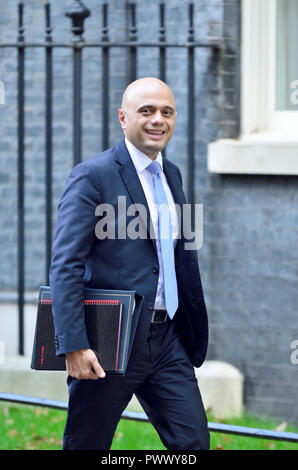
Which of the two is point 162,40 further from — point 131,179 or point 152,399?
point 152,399

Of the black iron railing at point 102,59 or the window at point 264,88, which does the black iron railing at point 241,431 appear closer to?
the black iron railing at point 102,59

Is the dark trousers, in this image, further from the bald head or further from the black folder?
the bald head

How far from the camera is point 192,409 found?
178 inches

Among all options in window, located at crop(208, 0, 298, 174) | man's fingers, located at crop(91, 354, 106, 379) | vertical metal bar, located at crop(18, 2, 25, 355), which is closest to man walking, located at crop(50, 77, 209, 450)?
man's fingers, located at crop(91, 354, 106, 379)

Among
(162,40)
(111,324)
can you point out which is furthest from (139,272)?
(162,40)

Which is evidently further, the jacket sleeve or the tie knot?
the tie knot

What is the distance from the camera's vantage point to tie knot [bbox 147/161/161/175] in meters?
4.56

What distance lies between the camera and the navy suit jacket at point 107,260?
423 centimetres

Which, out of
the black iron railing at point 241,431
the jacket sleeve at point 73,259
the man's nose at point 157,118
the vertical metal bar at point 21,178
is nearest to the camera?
the jacket sleeve at point 73,259

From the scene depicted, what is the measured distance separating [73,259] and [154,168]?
0.60 meters

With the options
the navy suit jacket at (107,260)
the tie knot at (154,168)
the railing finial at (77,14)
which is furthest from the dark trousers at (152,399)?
the railing finial at (77,14)

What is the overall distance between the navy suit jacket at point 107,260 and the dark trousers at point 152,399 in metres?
0.11

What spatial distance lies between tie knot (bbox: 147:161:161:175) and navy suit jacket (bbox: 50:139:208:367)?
9cm

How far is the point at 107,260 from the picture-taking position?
4410mm
